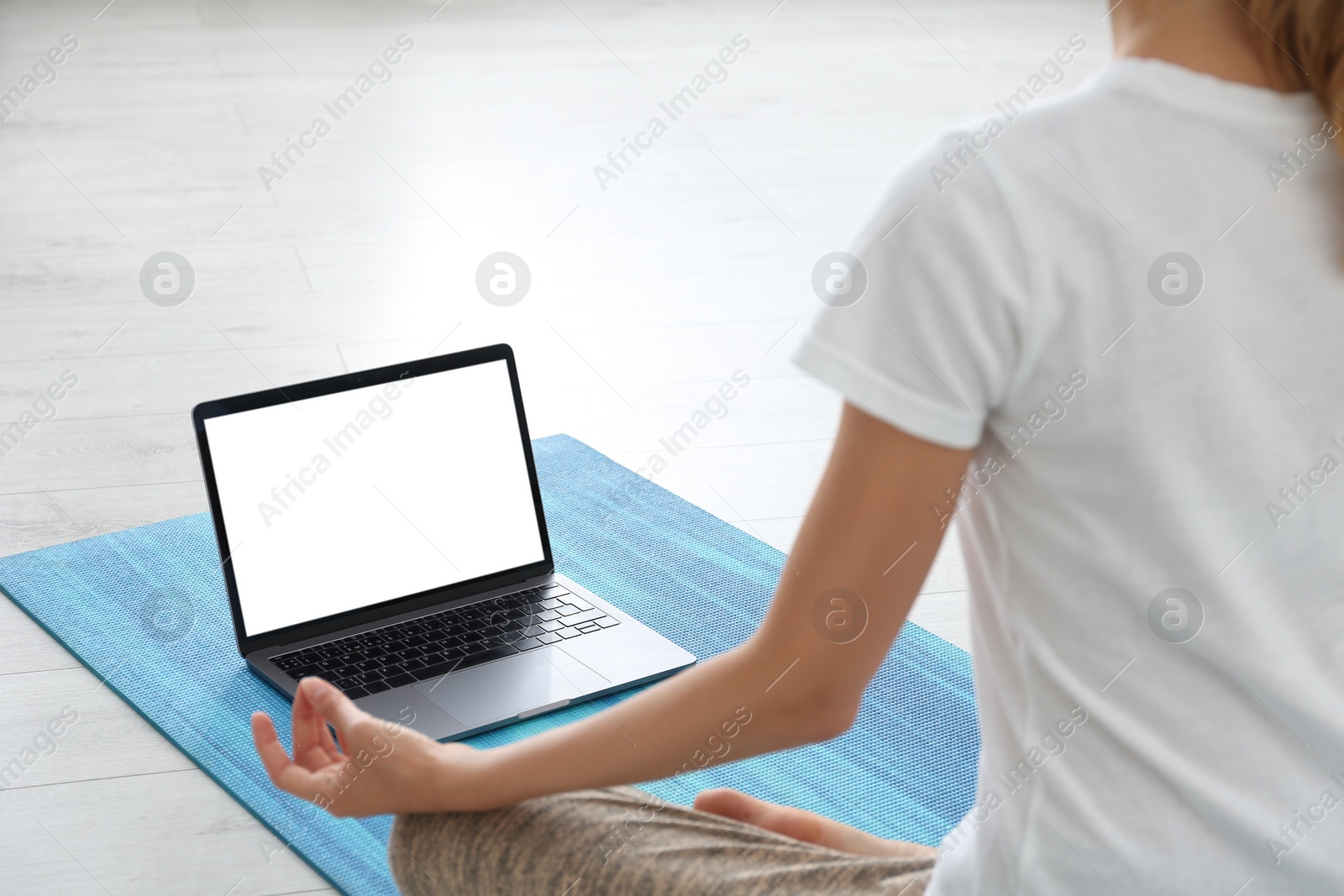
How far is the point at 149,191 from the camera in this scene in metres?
3.39

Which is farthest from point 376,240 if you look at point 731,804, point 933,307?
point 933,307

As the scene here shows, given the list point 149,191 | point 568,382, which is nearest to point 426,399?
point 568,382

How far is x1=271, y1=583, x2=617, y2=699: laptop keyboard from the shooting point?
→ 4.97 ft

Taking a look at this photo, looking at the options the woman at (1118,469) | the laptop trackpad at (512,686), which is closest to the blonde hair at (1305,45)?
the woman at (1118,469)

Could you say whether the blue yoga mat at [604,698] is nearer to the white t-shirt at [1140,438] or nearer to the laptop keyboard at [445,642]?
the laptop keyboard at [445,642]

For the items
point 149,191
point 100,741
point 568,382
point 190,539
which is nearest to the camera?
point 100,741

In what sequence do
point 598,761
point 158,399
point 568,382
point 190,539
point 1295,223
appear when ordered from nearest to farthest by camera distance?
point 1295,223
point 598,761
point 190,539
point 158,399
point 568,382

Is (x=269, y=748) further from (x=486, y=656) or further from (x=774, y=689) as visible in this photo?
(x=486, y=656)

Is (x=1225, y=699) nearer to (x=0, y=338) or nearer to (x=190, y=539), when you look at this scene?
(x=190, y=539)

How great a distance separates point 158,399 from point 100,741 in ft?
3.11

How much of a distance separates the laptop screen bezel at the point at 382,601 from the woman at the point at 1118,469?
86cm

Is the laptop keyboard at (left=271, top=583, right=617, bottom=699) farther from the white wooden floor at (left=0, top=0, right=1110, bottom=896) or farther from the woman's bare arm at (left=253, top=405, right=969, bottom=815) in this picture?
the woman's bare arm at (left=253, top=405, right=969, bottom=815)

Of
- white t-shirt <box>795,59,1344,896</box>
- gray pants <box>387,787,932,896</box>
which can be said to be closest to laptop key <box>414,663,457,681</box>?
gray pants <box>387,787,932,896</box>

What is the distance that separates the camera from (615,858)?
0.91m
